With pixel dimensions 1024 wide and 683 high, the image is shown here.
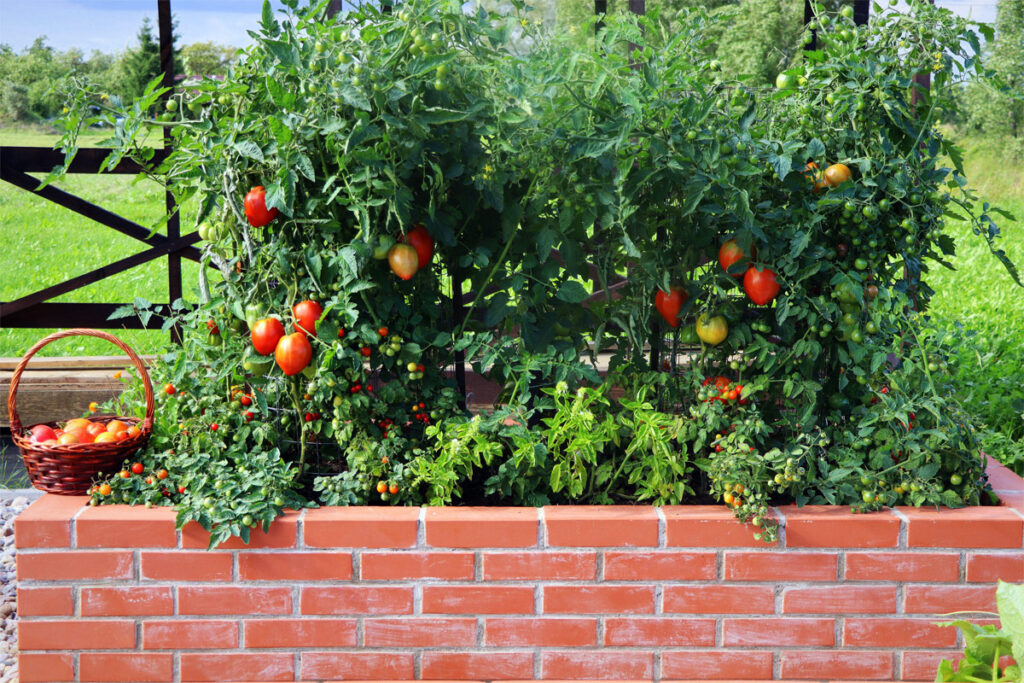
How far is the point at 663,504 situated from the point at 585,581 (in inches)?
9.9

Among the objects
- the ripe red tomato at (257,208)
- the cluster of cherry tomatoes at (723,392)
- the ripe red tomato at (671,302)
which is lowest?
the cluster of cherry tomatoes at (723,392)

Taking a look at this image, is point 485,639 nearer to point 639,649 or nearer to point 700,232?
point 639,649

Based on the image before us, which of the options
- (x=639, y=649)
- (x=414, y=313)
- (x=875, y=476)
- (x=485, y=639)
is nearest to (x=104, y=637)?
(x=485, y=639)

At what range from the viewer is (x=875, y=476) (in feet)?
6.40

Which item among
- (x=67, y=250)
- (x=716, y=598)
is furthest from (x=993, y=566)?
(x=67, y=250)

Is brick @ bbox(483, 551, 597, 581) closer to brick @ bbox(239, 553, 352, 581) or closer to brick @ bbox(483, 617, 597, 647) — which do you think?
brick @ bbox(483, 617, 597, 647)

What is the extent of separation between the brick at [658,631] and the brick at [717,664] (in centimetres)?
3

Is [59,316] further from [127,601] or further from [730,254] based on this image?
[730,254]

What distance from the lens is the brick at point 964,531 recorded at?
1.89 meters

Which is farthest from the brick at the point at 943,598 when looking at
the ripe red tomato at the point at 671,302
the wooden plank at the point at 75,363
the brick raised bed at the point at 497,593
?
the wooden plank at the point at 75,363

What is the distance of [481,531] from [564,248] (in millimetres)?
659

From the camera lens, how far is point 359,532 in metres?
1.87

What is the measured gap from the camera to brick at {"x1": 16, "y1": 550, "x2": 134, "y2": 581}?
1880mm

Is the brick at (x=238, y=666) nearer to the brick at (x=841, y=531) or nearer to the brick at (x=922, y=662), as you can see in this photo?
the brick at (x=841, y=531)
